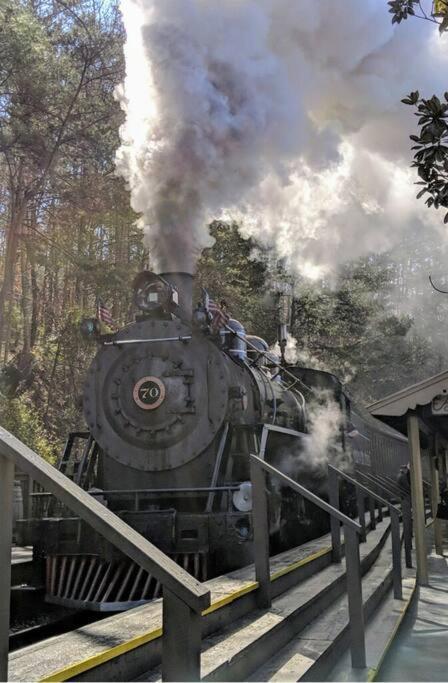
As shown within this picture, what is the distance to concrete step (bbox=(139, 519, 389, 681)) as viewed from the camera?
2.65 metres

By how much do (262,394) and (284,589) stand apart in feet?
9.08

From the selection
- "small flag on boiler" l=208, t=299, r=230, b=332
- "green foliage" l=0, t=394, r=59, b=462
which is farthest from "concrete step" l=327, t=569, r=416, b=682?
"green foliage" l=0, t=394, r=59, b=462

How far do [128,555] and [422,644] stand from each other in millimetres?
3249

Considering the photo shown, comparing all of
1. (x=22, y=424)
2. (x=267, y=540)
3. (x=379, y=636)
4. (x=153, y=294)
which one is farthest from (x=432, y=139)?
(x=22, y=424)

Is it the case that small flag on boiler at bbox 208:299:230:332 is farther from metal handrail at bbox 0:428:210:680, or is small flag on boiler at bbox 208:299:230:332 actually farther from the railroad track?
metal handrail at bbox 0:428:210:680

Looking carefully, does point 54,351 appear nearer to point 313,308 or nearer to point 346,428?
point 313,308

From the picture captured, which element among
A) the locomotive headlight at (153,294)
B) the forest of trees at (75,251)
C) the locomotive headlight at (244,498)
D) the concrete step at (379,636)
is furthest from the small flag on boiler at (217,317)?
the forest of trees at (75,251)

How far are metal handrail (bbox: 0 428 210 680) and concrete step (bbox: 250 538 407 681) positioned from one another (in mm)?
1328

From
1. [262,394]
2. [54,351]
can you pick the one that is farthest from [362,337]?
[262,394]

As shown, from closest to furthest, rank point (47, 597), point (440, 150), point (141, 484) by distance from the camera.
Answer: point (440, 150)
point (47, 597)
point (141, 484)

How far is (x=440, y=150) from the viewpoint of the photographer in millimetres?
3426

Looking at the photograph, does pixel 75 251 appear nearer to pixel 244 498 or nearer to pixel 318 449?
pixel 318 449

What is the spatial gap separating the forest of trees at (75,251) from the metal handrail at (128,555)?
47.2 ft

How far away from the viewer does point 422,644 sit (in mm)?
4105
